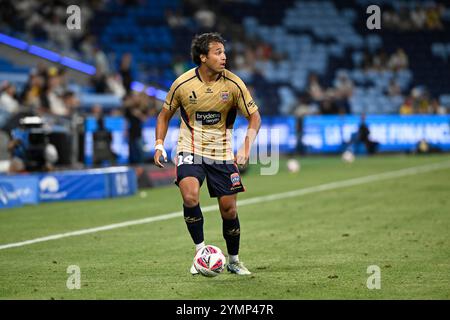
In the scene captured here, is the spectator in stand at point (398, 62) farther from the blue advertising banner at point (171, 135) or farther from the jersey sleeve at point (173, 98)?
the jersey sleeve at point (173, 98)

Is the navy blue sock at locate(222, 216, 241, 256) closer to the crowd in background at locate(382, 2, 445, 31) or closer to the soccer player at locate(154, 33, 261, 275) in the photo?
the soccer player at locate(154, 33, 261, 275)

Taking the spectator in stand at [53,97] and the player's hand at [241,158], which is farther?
the spectator in stand at [53,97]

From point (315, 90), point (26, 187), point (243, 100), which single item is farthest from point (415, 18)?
point (243, 100)

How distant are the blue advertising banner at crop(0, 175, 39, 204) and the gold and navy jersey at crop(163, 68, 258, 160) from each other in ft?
28.3

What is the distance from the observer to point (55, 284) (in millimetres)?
8852

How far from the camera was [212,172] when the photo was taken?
9.60 m

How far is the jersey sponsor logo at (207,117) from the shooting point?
962 centimetres

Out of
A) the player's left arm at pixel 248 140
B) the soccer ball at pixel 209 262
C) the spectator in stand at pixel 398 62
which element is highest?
the spectator in stand at pixel 398 62

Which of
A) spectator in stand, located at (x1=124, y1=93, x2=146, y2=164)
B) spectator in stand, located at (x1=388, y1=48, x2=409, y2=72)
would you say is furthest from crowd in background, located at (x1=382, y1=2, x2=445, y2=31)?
spectator in stand, located at (x1=124, y1=93, x2=146, y2=164)

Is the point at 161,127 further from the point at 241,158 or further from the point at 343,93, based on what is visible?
the point at 343,93

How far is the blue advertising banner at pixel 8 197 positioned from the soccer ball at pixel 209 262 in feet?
29.2

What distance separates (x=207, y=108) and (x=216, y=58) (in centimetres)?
52

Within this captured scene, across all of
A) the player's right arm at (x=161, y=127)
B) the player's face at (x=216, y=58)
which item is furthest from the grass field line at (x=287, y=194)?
the player's face at (x=216, y=58)
